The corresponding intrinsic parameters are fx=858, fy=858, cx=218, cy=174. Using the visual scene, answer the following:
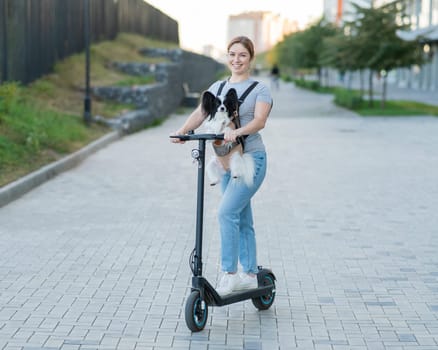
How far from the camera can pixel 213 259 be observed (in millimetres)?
7207

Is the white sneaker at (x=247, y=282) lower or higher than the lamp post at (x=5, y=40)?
lower

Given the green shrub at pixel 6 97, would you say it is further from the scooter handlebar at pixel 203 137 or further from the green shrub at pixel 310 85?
the green shrub at pixel 310 85

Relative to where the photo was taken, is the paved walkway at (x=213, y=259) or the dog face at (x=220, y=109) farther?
the paved walkway at (x=213, y=259)

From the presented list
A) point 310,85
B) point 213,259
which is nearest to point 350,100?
point 310,85

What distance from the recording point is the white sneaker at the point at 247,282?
5.43m

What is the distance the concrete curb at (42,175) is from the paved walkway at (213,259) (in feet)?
0.43

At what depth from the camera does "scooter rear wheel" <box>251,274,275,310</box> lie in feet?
18.3

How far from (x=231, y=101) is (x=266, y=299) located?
1.39m

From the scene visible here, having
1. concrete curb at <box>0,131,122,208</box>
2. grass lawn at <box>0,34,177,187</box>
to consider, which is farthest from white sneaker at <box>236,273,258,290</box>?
grass lawn at <box>0,34,177,187</box>

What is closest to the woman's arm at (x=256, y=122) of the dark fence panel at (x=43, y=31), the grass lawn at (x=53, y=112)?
the grass lawn at (x=53, y=112)

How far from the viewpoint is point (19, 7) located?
58.2 ft

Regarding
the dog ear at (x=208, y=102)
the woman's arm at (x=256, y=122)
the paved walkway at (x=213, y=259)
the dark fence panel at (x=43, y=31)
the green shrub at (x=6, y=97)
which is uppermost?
the dark fence panel at (x=43, y=31)

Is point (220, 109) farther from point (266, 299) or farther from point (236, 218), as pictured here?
point (266, 299)

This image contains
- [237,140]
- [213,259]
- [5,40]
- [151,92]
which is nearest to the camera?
[237,140]
